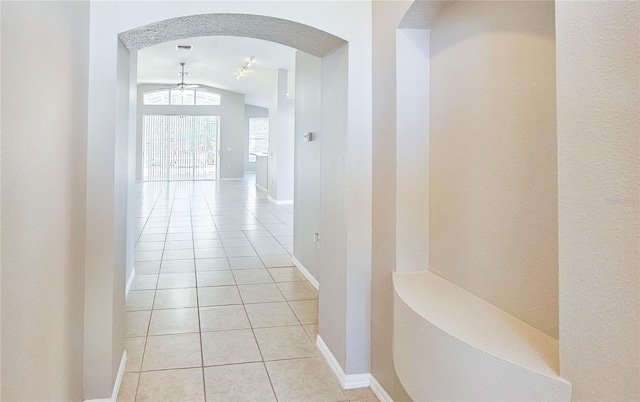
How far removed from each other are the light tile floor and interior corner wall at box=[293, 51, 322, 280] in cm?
30

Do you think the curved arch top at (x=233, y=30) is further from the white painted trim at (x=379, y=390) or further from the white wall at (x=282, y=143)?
the white wall at (x=282, y=143)

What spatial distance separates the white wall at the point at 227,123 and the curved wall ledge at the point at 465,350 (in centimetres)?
1545

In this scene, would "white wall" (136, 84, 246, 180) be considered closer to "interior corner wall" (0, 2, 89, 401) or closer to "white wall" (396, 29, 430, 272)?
"interior corner wall" (0, 2, 89, 401)

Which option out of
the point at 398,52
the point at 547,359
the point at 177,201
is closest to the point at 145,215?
the point at 177,201

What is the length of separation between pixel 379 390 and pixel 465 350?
1098 mm

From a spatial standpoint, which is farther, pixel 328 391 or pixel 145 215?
pixel 145 215

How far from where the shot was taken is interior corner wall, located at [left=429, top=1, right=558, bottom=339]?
1426mm

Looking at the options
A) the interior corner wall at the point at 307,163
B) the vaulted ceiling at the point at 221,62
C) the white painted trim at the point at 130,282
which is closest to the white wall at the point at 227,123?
the vaulted ceiling at the point at 221,62

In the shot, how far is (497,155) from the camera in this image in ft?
5.38

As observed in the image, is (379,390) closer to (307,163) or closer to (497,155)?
(497,155)

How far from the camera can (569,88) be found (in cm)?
111

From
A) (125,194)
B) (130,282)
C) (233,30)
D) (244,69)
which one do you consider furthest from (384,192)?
(244,69)

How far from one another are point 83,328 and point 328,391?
1.24 meters

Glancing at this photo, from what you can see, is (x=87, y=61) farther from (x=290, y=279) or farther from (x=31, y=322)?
(x=290, y=279)
